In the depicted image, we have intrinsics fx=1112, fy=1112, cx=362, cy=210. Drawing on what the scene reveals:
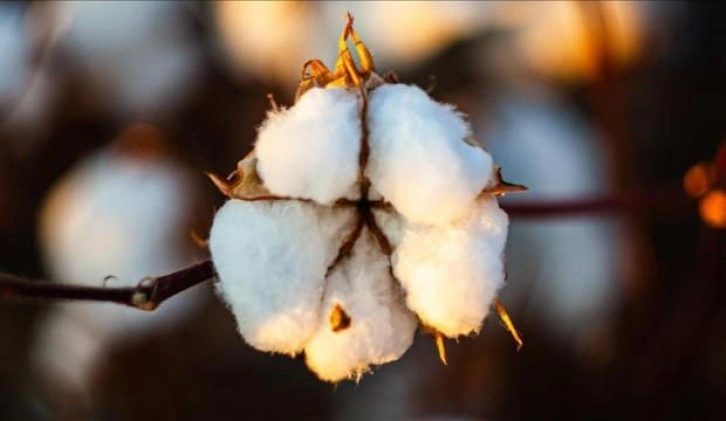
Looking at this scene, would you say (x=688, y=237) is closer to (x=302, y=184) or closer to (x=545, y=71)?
(x=545, y=71)

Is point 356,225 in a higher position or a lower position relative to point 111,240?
higher

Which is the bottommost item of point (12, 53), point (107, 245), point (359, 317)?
point (107, 245)

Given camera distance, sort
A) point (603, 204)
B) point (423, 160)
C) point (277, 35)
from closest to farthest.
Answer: point (423, 160) < point (603, 204) < point (277, 35)

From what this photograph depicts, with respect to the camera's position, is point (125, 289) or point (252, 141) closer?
point (125, 289)

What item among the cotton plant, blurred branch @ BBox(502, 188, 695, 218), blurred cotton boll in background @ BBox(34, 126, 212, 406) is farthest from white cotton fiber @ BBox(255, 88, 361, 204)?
blurred cotton boll in background @ BBox(34, 126, 212, 406)

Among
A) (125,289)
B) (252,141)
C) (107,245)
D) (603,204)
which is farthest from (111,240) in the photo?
(125,289)

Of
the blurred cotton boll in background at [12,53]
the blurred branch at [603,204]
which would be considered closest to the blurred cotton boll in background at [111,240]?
the blurred cotton boll in background at [12,53]

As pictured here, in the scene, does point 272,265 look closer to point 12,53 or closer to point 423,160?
point 423,160
